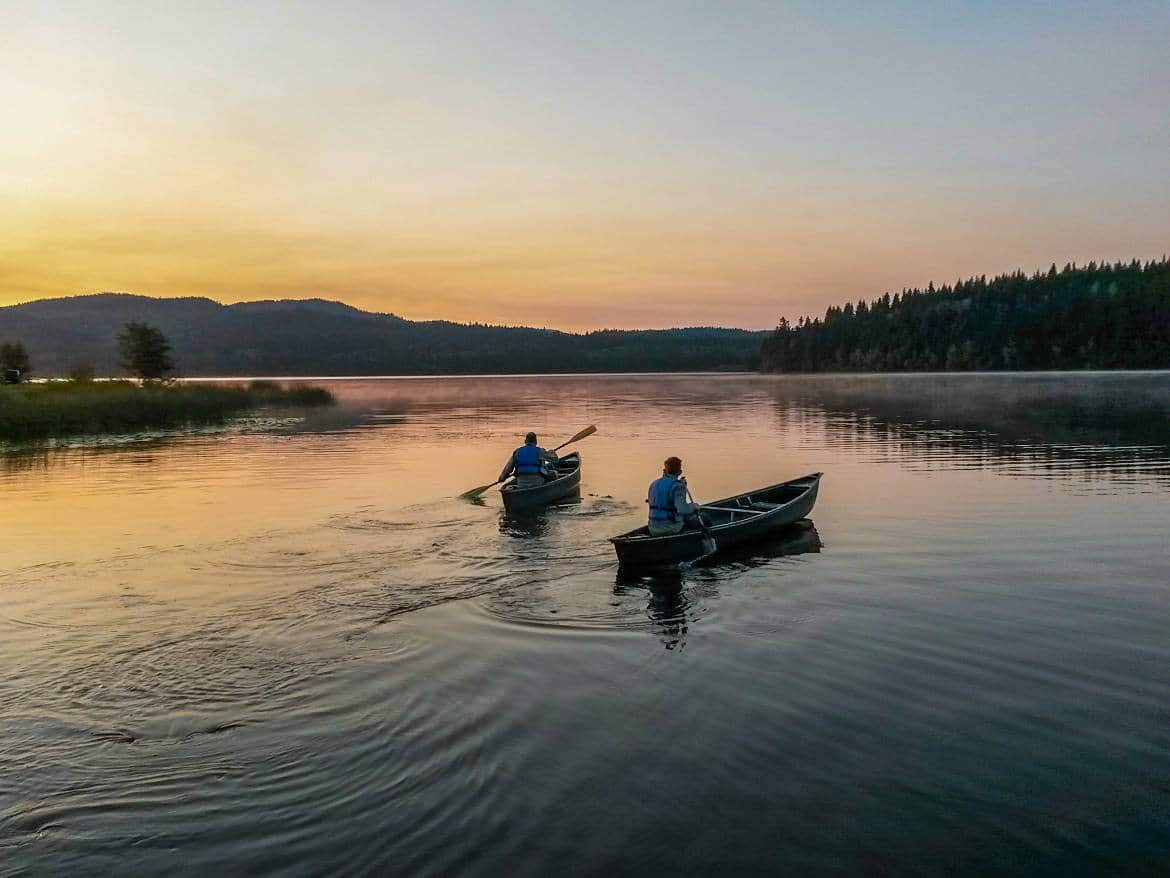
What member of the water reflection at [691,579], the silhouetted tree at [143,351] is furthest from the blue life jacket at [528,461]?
the silhouetted tree at [143,351]

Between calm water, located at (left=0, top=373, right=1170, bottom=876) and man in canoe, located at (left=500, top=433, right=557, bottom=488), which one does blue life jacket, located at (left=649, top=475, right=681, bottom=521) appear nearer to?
calm water, located at (left=0, top=373, right=1170, bottom=876)

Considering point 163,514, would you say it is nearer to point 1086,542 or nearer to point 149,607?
point 149,607

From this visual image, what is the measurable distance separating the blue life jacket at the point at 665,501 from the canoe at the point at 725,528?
48 cm

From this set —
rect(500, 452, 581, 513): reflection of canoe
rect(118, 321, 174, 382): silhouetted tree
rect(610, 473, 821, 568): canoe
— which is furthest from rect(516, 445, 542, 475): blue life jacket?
rect(118, 321, 174, 382): silhouetted tree

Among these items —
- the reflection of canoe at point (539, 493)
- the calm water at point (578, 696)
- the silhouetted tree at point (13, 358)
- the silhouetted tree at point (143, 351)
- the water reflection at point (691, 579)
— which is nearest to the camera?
the calm water at point (578, 696)

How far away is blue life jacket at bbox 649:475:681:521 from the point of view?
1825cm

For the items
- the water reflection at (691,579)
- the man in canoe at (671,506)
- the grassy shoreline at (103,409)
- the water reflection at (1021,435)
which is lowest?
the water reflection at (691,579)

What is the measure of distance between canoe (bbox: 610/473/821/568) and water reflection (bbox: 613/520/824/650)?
0.82 ft

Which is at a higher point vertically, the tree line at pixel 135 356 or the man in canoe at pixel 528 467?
the tree line at pixel 135 356

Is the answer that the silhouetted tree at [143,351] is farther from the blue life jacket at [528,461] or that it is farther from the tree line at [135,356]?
the blue life jacket at [528,461]

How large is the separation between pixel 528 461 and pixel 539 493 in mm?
1100

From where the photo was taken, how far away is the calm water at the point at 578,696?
24.3 feet

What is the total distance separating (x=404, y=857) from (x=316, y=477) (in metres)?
28.9

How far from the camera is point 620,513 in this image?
25.8 metres
